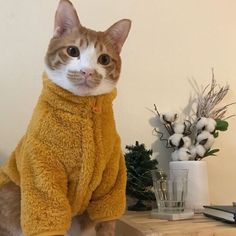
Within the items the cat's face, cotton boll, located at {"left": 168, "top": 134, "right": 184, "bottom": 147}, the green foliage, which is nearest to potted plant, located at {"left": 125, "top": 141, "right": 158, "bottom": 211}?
the green foliage

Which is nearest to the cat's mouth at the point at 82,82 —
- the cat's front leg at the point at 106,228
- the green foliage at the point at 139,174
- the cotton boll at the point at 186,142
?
the cat's front leg at the point at 106,228

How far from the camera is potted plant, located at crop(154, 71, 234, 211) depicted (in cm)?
107

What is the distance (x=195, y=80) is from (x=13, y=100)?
0.62m

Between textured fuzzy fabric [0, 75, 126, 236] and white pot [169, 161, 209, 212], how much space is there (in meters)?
0.35

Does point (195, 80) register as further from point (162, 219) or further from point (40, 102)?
point (40, 102)

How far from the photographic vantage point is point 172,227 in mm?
816

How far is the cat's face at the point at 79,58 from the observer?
71 centimetres

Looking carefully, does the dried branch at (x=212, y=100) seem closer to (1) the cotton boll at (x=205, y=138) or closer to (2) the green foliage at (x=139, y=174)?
(1) the cotton boll at (x=205, y=138)

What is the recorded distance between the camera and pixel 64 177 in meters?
0.71

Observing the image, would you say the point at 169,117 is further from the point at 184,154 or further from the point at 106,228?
the point at 106,228

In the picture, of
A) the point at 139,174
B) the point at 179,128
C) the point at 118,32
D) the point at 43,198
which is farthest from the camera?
the point at 179,128

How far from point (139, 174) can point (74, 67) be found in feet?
1.45

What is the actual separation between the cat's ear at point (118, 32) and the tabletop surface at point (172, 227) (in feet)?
1.31

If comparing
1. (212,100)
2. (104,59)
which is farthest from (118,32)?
(212,100)
